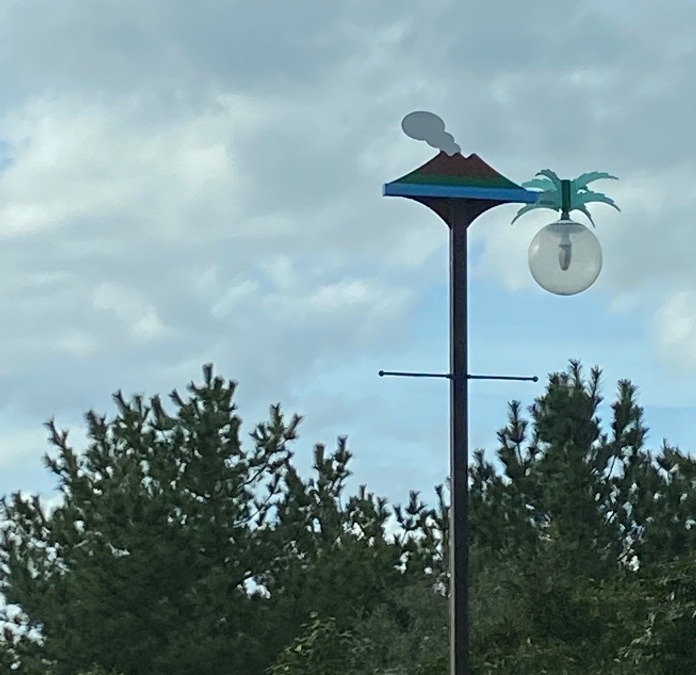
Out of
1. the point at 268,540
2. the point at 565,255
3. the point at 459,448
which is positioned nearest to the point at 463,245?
the point at 565,255

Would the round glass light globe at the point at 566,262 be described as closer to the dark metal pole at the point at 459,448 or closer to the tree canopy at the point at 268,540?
the dark metal pole at the point at 459,448

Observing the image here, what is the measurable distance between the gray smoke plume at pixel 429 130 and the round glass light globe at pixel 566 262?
90cm

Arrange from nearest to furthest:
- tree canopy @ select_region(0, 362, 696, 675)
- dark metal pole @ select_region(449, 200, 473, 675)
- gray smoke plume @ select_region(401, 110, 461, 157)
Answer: dark metal pole @ select_region(449, 200, 473, 675)
gray smoke plume @ select_region(401, 110, 461, 157)
tree canopy @ select_region(0, 362, 696, 675)

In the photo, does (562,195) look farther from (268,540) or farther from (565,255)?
(268,540)

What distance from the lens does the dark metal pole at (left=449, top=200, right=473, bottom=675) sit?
34.4 ft

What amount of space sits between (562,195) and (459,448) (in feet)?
5.88

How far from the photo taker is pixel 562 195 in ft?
36.8

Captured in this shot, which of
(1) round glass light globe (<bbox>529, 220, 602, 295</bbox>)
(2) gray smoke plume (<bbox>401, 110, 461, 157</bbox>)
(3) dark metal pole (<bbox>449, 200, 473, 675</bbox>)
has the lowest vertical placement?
(3) dark metal pole (<bbox>449, 200, 473, 675</bbox>)

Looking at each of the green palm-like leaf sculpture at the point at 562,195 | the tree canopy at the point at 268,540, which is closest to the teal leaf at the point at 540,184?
the green palm-like leaf sculpture at the point at 562,195

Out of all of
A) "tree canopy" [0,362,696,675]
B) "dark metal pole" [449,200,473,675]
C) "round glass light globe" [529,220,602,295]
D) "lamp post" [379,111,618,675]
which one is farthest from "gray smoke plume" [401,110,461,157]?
"tree canopy" [0,362,696,675]

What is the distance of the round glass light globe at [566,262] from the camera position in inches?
416

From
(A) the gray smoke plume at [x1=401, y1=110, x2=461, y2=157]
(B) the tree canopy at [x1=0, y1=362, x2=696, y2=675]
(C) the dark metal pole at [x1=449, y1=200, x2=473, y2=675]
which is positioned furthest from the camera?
(B) the tree canopy at [x1=0, y1=362, x2=696, y2=675]

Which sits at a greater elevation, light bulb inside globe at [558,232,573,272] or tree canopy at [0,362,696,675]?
tree canopy at [0,362,696,675]

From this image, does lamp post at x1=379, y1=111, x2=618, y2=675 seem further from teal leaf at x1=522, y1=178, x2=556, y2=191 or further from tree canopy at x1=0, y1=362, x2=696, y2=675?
tree canopy at x1=0, y1=362, x2=696, y2=675
